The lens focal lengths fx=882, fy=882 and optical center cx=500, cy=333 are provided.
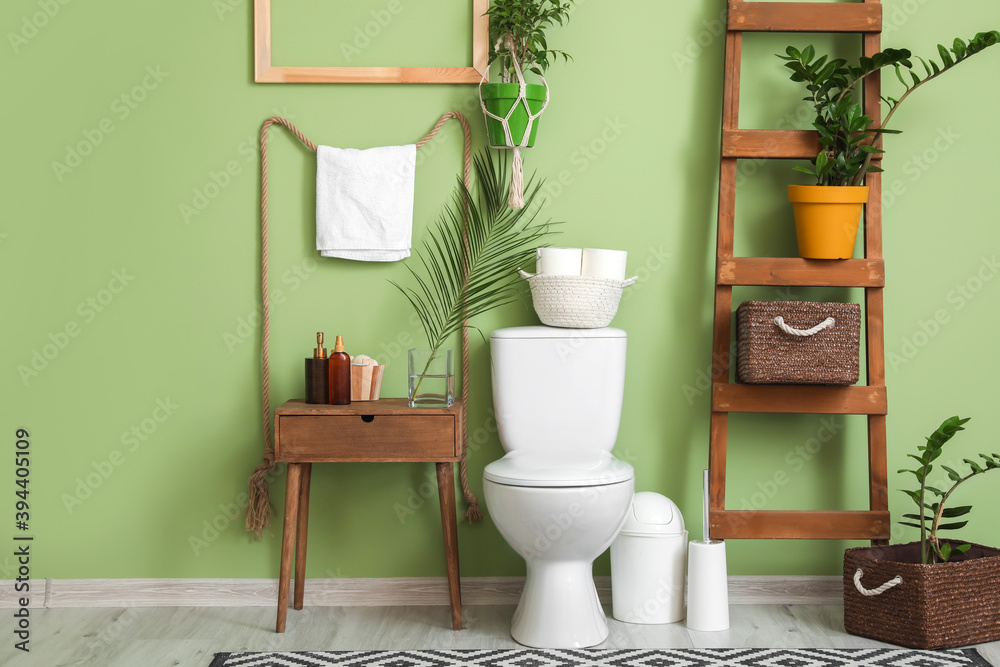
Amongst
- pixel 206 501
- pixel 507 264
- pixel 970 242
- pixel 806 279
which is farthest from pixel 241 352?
pixel 970 242

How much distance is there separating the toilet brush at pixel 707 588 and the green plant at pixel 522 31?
1.36 m

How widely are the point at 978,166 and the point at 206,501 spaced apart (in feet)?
7.83

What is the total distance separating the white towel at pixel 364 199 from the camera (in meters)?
2.45

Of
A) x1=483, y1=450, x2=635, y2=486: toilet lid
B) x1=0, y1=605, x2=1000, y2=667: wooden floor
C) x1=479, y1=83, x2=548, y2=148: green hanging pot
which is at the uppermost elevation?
x1=479, y1=83, x2=548, y2=148: green hanging pot

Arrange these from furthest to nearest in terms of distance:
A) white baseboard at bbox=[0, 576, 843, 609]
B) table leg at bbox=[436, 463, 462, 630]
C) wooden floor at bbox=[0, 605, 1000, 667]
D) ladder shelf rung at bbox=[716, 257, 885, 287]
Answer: white baseboard at bbox=[0, 576, 843, 609]
ladder shelf rung at bbox=[716, 257, 885, 287]
table leg at bbox=[436, 463, 462, 630]
wooden floor at bbox=[0, 605, 1000, 667]

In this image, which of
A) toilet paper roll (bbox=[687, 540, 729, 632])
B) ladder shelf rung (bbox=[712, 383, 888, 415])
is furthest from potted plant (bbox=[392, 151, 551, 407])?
toilet paper roll (bbox=[687, 540, 729, 632])

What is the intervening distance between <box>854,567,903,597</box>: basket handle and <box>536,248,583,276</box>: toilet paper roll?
105 centimetres

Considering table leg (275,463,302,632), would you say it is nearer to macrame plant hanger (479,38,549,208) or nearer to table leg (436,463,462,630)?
table leg (436,463,462,630)

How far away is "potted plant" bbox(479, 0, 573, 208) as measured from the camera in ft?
7.69

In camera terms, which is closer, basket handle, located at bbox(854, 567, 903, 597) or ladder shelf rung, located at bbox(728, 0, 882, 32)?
basket handle, located at bbox(854, 567, 903, 597)

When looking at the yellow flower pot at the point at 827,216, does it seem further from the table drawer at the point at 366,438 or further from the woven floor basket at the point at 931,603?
the table drawer at the point at 366,438

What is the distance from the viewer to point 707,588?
2293mm

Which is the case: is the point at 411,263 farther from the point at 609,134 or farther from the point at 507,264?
the point at 609,134

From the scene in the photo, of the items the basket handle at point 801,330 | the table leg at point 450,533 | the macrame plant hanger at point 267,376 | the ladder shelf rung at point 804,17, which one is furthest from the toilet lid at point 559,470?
the ladder shelf rung at point 804,17
